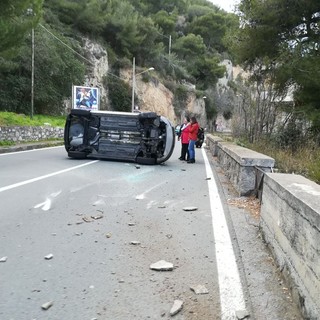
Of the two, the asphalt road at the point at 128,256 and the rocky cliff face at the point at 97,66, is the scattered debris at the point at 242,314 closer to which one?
the asphalt road at the point at 128,256

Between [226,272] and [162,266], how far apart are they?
2.14 ft

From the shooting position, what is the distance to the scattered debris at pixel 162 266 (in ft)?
13.4

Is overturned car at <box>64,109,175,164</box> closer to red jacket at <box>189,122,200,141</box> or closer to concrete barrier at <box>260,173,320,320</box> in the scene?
red jacket at <box>189,122,200,141</box>

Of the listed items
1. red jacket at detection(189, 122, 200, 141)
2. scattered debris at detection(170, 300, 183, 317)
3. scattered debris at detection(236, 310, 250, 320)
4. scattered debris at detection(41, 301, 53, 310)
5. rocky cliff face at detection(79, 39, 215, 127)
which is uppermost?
rocky cliff face at detection(79, 39, 215, 127)

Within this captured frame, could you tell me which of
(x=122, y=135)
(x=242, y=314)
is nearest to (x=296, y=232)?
(x=242, y=314)

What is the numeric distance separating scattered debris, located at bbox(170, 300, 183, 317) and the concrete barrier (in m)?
0.95

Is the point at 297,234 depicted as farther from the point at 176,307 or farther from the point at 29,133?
the point at 29,133

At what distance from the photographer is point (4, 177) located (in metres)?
9.32

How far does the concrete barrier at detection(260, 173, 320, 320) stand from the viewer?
293cm

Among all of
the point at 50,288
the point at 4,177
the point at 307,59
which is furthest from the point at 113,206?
the point at 307,59

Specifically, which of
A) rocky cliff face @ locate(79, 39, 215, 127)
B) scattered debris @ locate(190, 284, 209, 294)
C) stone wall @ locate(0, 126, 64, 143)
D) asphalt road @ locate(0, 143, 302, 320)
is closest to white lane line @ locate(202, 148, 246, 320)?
asphalt road @ locate(0, 143, 302, 320)

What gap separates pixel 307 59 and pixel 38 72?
24.5 m

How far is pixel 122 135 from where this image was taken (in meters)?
13.3

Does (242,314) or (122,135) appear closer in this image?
(242,314)
